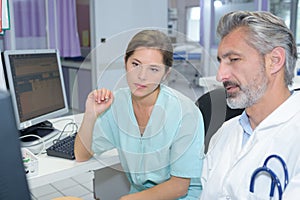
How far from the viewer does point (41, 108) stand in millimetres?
1601

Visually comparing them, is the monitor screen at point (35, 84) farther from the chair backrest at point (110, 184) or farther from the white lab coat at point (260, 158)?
the white lab coat at point (260, 158)

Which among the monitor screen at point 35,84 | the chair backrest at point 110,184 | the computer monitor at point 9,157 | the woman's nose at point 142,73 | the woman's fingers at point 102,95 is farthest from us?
the chair backrest at point 110,184

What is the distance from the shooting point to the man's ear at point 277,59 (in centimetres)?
100

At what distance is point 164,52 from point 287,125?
0.46 metres

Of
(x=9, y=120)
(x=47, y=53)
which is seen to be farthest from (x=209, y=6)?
(x=9, y=120)

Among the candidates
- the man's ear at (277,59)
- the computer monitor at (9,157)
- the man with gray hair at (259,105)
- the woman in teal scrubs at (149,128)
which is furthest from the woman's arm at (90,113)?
the computer monitor at (9,157)

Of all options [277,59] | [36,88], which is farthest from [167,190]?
[36,88]

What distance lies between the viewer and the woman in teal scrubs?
3.94 feet

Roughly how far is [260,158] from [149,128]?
45 centimetres

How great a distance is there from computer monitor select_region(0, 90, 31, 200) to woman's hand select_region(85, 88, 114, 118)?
935mm

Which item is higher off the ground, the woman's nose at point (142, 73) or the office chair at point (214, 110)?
the woman's nose at point (142, 73)

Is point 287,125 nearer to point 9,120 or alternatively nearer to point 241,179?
point 241,179

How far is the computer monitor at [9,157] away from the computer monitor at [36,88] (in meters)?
1.01

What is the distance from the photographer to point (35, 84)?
1566 mm
